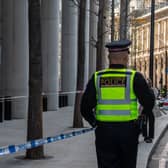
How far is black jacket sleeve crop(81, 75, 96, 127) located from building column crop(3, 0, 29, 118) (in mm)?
17113

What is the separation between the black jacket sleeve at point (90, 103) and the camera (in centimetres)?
672

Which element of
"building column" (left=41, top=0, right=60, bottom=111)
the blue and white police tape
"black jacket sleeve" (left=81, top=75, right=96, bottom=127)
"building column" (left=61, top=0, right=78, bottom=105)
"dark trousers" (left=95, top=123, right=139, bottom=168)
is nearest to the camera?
"dark trousers" (left=95, top=123, right=139, bottom=168)

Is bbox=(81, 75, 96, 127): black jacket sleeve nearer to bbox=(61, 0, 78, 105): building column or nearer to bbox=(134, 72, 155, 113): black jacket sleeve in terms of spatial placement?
bbox=(134, 72, 155, 113): black jacket sleeve

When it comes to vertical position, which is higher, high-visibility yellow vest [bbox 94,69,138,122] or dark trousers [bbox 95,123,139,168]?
high-visibility yellow vest [bbox 94,69,138,122]

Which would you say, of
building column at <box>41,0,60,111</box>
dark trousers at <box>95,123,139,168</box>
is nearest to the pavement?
dark trousers at <box>95,123,139,168</box>

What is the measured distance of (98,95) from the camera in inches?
264

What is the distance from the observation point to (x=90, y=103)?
22.1 feet

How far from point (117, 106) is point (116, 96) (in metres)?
0.11

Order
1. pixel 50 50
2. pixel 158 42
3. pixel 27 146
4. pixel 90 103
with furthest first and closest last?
pixel 158 42 < pixel 50 50 < pixel 27 146 < pixel 90 103

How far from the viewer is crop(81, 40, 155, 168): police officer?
21.5 ft

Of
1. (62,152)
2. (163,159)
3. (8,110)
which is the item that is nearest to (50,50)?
(8,110)

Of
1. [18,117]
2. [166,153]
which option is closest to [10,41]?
[18,117]

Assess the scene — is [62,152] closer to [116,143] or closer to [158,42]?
[116,143]

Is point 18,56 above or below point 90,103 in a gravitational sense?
above
